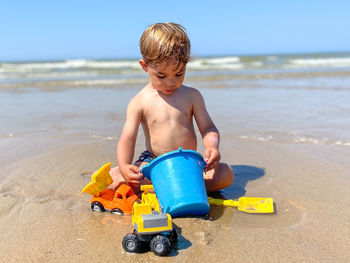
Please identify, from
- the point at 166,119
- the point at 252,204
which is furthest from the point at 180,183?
the point at 166,119

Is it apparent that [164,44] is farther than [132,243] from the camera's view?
Yes

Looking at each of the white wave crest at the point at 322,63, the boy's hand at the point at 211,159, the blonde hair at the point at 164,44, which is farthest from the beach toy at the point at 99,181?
the white wave crest at the point at 322,63

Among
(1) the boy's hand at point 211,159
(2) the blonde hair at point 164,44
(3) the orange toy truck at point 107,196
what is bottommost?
(3) the orange toy truck at point 107,196

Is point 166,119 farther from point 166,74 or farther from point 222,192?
point 222,192

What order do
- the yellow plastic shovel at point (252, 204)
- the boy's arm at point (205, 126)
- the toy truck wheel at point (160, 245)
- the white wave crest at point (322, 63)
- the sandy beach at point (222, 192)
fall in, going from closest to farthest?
1. the toy truck wheel at point (160, 245)
2. the sandy beach at point (222, 192)
3. the yellow plastic shovel at point (252, 204)
4. the boy's arm at point (205, 126)
5. the white wave crest at point (322, 63)

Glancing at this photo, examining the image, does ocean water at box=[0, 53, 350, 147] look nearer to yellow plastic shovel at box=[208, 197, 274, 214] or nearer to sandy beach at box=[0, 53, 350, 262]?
sandy beach at box=[0, 53, 350, 262]

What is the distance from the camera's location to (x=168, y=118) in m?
2.56

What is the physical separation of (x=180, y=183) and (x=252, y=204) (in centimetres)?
54

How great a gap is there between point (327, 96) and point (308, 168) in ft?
15.2

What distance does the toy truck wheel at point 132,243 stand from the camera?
1.69 m

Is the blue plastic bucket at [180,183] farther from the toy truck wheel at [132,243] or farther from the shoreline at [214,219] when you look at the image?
the toy truck wheel at [132,243]

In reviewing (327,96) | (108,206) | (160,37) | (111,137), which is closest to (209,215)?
(108,206)

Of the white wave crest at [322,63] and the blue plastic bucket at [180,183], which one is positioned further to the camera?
the white wave crest at [322,63]

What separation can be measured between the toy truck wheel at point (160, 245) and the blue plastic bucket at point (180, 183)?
1.05ft
